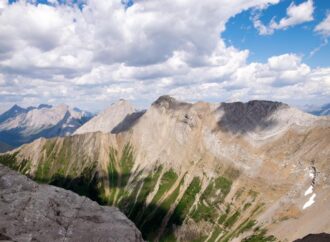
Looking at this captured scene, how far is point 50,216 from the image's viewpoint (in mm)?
49875

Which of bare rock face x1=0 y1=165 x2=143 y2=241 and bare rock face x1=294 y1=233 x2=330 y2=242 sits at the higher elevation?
bare rock face x1=0 y1=165 x2=143 y2=241

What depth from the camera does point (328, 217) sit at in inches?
7584

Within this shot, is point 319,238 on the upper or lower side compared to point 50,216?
lower

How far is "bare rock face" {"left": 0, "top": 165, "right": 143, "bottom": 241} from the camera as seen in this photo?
151ft

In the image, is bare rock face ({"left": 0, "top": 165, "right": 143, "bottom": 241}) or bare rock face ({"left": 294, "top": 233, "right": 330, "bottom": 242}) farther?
bare rock face ({"left": 294, "top": 233, "right": 330, "bottom": 242})

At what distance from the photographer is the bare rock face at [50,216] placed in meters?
45.9

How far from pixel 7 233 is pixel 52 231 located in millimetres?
5337

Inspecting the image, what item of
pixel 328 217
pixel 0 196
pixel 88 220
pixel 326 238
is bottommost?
pixel 328 217

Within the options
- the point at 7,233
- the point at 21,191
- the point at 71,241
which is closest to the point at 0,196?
the point at 21,191

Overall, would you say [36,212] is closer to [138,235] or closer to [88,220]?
[88,220]

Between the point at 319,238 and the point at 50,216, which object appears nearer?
the point at 50,216

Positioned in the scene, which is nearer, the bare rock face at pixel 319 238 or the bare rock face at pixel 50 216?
the bare rock face at pixel 50 216

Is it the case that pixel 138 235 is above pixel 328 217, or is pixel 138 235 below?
above

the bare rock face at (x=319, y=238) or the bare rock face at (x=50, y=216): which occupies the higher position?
the bare rock face at (x=50, y=216)
